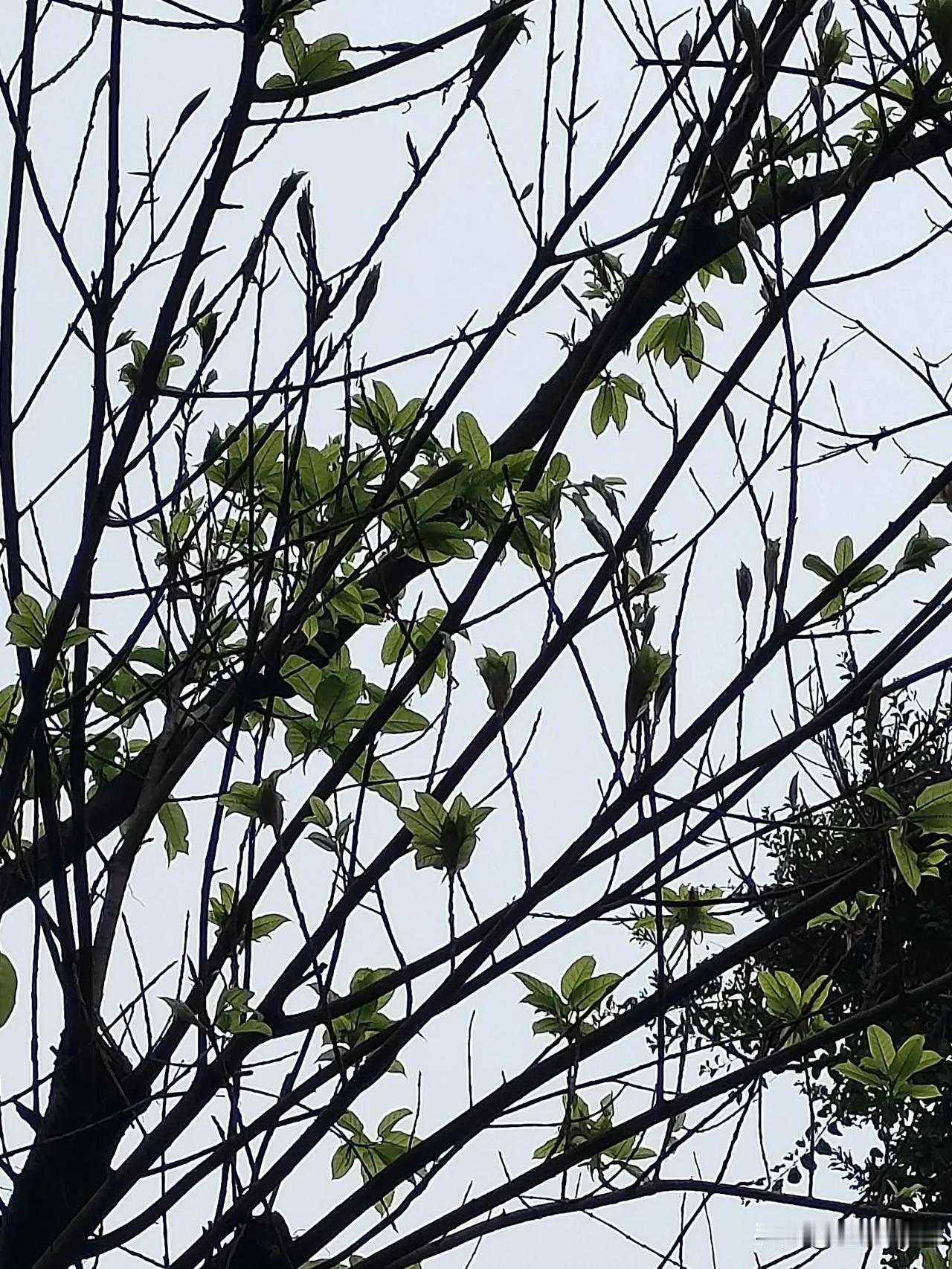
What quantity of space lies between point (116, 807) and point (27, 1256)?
0.44m

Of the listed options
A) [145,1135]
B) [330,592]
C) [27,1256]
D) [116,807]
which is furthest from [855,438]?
[27,1256]

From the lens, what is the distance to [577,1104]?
1.28 meters

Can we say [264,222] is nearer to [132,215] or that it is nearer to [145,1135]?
[132,215]

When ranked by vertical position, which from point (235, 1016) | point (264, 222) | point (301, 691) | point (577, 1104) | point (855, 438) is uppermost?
point (264, 222)

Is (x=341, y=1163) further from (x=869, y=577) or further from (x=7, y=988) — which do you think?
(x=869, y=577)

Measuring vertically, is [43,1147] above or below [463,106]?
below

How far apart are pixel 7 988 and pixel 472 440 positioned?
610mm

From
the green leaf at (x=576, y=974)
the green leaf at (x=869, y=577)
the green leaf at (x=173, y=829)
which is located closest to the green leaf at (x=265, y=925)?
the green leaf at (x=173, y=829)

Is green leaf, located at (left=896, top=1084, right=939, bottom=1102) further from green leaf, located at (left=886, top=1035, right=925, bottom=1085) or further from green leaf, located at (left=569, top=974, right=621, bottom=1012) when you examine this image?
green leaf, located at (left=569, top=974, right=621, bottom=1012)

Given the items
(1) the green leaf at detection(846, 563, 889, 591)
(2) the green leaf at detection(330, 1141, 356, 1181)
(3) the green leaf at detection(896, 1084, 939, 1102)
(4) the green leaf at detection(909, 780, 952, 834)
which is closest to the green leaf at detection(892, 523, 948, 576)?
(1) the green leaf at detection(846, 563, 889, 591)

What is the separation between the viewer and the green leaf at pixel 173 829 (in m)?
1.33

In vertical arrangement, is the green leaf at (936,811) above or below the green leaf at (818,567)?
below

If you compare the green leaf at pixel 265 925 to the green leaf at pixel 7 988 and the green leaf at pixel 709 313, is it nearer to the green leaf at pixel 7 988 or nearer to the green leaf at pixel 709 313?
the green leaf at pixel 7 988

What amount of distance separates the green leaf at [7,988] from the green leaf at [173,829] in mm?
349
